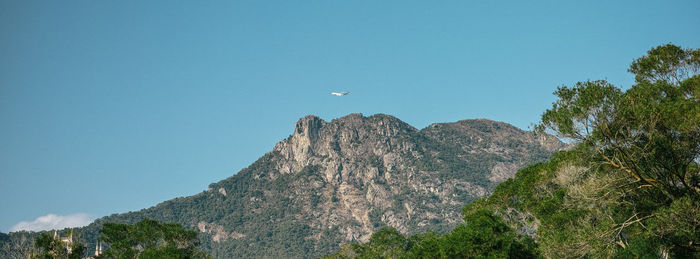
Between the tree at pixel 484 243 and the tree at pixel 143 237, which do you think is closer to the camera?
the tree at pixel 484 243

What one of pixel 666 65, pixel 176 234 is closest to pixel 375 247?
pixel 176 234

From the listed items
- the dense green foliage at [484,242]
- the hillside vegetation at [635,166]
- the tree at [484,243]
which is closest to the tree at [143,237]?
the dense green foliage at [484,242]

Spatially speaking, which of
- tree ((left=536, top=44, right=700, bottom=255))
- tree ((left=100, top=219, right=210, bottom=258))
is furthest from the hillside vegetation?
tree ((left=100, top=219, right=210, bottom=258))

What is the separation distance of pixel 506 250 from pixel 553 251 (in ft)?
33.0

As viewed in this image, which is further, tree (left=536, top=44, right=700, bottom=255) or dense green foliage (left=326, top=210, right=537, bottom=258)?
dense green foliage (left=326, top=210, right=537, bottom=258)

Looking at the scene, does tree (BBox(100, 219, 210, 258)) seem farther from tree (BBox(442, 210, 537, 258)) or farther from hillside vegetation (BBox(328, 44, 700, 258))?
hillside vegetation (BBox(328, 44, 700, 258))

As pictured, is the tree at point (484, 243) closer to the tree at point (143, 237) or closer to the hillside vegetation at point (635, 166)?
the hillside vegetation at point (635, 166)

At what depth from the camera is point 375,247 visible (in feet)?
282

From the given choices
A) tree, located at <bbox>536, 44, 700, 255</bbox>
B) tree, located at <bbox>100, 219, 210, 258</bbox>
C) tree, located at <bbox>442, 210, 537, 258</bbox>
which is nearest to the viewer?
tree, located at <bbox>536, 44, 700, 255</bbox>

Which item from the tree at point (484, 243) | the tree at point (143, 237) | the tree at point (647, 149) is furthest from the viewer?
the tree at point (143, 237)

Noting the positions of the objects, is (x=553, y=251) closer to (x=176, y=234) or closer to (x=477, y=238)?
(x=477, y=238)

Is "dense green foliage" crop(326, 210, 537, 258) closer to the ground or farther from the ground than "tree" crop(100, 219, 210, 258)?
closer to the ground

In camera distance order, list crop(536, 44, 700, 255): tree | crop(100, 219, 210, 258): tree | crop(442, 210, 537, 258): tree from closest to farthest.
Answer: crop(536, 44, 700, 255): tree, crop(442, 210, 537, 258): tree, crop(100, 219, 210, 258): tree

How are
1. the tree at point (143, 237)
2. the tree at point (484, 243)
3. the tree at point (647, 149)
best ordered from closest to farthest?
1. the tree at point (647, 149)
2. the tree at point (484, 243)
3. the tree at point (143, 237)
